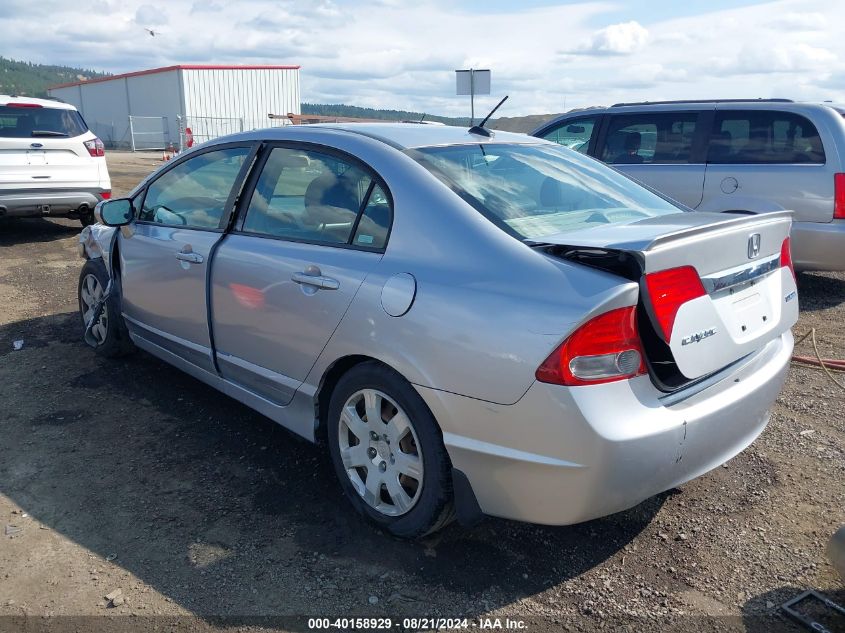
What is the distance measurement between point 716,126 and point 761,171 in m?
0.66

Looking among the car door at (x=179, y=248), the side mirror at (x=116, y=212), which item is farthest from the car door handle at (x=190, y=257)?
the side mirror at (x=116, y=212)

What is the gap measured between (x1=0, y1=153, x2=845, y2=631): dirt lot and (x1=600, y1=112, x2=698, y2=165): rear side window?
3691mm

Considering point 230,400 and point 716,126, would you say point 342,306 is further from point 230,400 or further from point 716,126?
point 716,126

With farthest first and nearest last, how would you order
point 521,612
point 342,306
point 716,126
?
1. point 716,126
2. point 342,306
3. point 521,612

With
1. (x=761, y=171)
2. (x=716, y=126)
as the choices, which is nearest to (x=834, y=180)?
(x=761, y=171)

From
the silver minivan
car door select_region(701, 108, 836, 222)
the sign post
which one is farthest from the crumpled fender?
the sign post

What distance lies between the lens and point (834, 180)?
6289 mm

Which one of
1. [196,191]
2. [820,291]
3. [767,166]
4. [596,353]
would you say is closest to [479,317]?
[596,353]

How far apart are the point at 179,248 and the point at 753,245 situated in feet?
9.50

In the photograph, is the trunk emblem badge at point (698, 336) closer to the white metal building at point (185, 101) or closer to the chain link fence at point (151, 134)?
the white metal building at point (185, 101)

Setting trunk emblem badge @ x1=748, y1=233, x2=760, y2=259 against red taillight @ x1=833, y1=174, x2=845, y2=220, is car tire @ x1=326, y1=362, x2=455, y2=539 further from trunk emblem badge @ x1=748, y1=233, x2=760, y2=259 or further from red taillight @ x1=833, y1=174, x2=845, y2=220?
red taillight @ x1=833, y1=174, x2=845, y2=220

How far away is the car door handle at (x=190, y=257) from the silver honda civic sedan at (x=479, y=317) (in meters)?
0.02

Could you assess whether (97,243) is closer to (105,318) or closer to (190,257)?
(105,318)

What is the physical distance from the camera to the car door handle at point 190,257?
379 centimetres
